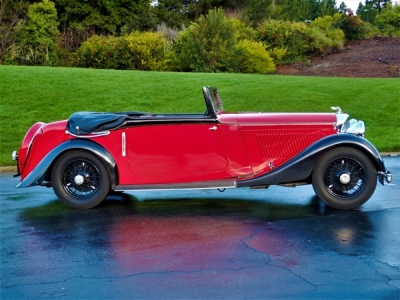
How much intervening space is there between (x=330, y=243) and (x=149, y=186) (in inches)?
99.4

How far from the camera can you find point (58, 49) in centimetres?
2780

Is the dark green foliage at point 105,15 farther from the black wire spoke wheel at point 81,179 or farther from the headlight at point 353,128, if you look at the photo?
the headlight at point 353,128

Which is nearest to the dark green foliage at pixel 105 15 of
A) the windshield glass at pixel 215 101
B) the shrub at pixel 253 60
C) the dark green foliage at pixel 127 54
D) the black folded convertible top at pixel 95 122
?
the dark green foliage at pixel 127 54

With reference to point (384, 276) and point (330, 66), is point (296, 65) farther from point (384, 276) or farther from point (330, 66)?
point (384, 276)

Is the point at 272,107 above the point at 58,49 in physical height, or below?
below

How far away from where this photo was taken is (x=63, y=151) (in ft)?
24.0

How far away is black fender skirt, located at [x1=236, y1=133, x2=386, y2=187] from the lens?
277 inches

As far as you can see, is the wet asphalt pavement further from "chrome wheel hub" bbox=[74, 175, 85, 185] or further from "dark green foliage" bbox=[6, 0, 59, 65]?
"dark green foliage" bbox=[6, 0, 59, 65]

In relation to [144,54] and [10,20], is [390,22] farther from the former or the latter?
[10,20]

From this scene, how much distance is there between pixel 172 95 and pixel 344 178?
1145 centimetres

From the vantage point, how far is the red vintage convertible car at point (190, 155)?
7176mm

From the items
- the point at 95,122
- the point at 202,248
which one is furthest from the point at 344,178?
the point at 95,122

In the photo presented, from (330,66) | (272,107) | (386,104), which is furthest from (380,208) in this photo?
(330,66)

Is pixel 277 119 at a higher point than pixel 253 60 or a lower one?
lower
